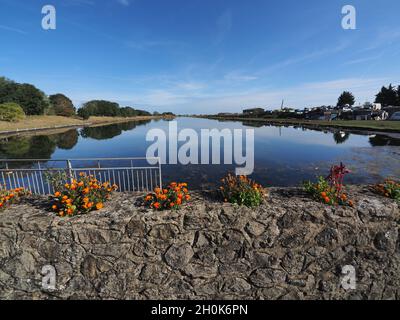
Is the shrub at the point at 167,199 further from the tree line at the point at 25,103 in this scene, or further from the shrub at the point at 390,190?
the tree line at the point at 25,103

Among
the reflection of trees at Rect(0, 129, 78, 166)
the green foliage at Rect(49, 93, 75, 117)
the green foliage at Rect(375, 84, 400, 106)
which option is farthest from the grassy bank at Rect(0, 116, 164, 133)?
the green foliage at Rect(375, 84, 400, 106)

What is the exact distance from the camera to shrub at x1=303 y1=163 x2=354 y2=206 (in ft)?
11.3

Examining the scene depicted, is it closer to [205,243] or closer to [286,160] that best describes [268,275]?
[205,243]

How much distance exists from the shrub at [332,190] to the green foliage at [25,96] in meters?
95.4

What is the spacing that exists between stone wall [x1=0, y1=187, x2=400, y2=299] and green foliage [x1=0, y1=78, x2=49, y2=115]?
9282 centimetres

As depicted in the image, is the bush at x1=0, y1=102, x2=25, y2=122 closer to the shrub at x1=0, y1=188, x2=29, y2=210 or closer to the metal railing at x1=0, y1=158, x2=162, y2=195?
the metal railing at x1=0, y1=158, x2=162, y2=195

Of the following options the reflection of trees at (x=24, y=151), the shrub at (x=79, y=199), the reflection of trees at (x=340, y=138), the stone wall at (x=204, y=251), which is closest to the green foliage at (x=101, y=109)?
the reflection of trees at (x=24, y=151)

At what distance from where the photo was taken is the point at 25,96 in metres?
72.4

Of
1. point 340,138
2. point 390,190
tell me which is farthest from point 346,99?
point 390,190

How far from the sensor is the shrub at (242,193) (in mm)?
3428

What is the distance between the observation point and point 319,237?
3.33 m

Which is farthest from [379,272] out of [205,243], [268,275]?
[205,243]

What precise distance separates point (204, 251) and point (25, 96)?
96054 millimetres

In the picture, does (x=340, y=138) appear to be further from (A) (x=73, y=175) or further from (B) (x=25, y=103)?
(B) (x=25, y=103)
